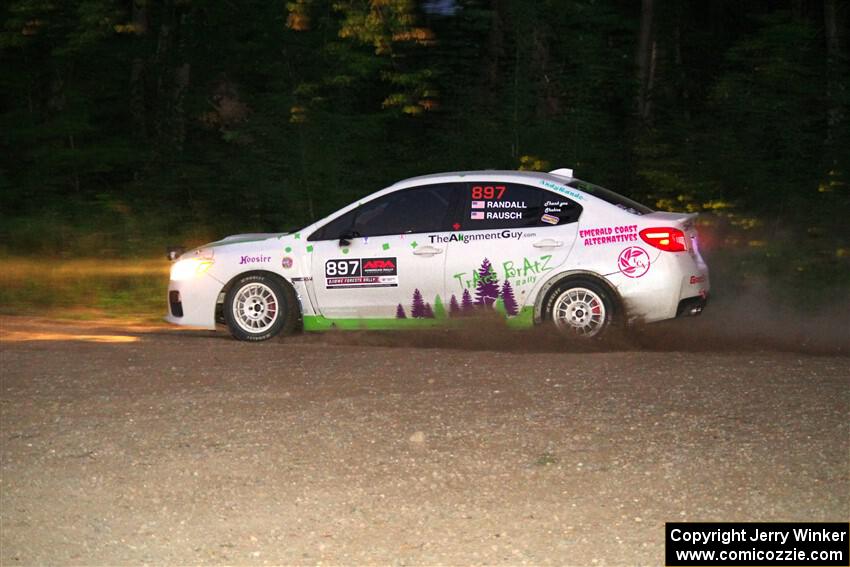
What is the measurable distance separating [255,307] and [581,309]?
3.02 m

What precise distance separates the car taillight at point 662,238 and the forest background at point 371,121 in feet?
12.9

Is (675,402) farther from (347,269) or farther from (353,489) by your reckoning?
(347,269)

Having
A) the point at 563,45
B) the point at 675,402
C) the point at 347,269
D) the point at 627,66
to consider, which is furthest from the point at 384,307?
the point at 627,66

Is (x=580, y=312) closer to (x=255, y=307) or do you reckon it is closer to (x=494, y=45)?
(x=255, y=307)

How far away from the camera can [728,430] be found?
7203 millimetres

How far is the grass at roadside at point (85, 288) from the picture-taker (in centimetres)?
1477

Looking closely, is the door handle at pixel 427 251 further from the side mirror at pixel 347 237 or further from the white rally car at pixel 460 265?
the side mirror at pixel 347 237

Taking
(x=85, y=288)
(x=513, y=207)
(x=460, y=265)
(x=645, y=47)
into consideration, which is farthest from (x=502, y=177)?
(x=645, y=47)

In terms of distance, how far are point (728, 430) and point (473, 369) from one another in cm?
244

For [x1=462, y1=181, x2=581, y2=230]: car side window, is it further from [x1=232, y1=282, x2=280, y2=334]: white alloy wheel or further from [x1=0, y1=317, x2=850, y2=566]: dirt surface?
[x1=232, y1=282, x2=280, y2=334]: white alloy wheel

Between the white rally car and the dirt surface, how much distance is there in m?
0.77

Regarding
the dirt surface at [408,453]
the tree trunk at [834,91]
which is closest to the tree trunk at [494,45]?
the tree trunk at [834,91]

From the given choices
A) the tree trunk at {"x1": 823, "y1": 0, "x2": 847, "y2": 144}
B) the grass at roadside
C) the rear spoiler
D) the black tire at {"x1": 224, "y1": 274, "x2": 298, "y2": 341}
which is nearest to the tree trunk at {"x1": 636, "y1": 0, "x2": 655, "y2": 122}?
the tree trunk at {"x1": 823, "y1": 0, "x2": 847, "y2": 144}

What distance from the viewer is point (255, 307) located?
11.2 m
